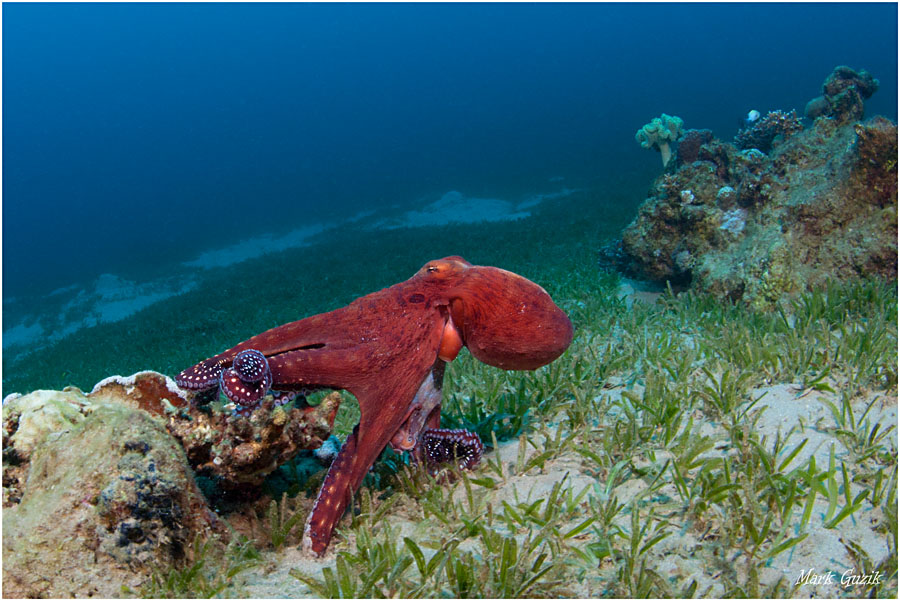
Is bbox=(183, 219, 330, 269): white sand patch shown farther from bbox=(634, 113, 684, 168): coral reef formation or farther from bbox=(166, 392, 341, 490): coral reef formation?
bbox=(166, 392, 341, 490): coral reef formation

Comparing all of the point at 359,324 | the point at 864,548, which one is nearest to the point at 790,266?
the point at 864,548

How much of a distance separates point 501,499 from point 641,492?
760 millimetres

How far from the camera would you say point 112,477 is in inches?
83.6

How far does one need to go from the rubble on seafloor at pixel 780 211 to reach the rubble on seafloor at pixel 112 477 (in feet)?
18.6

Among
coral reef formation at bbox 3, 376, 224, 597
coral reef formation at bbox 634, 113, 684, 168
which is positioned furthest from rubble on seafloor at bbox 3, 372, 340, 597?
coral reef formation at bbox 634, 113, 684, 168

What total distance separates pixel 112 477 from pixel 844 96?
11032mm

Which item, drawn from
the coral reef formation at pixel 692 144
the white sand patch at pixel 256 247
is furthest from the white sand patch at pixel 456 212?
the coral reef formation at pixel 692 144

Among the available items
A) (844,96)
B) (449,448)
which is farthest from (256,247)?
(449,448)

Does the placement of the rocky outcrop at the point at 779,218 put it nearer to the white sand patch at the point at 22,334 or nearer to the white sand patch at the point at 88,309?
the white sand patch at the point at 88,309

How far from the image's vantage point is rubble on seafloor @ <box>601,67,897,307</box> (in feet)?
18.8

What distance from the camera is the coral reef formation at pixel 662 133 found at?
11.4 metres

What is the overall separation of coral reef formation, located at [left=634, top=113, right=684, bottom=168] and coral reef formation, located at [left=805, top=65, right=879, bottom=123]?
8.40 ft

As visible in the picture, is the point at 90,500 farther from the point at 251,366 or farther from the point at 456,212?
the point at 456,212

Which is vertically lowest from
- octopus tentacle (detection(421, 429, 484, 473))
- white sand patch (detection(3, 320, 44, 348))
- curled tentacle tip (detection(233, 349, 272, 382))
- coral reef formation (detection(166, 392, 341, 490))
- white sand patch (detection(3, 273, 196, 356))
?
white sand patch (detection(3, 320, 44, 348))
